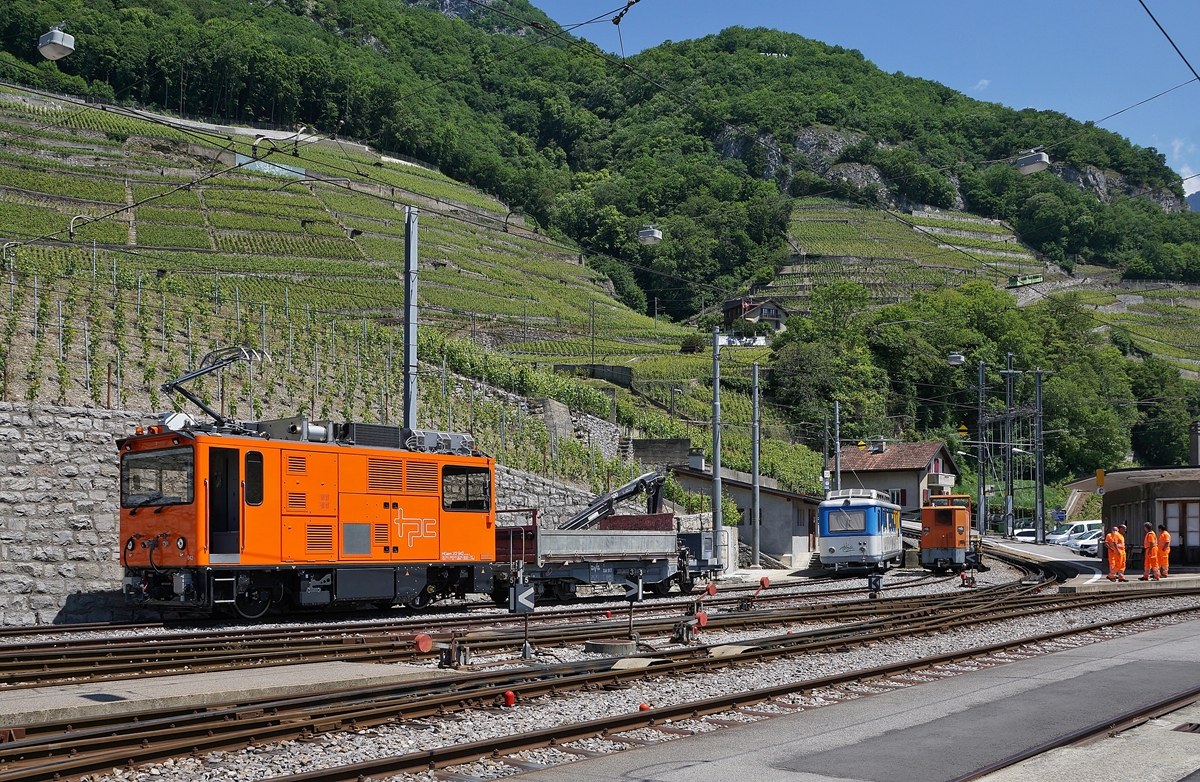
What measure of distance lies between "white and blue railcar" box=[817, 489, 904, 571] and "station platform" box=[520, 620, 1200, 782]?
23383 mm

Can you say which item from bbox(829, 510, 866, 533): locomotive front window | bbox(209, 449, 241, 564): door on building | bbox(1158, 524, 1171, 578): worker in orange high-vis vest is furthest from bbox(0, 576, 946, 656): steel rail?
bbox(1158, 524, 1171, 578): worker in orange high-vis vest

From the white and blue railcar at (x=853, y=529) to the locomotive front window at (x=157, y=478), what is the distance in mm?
24622

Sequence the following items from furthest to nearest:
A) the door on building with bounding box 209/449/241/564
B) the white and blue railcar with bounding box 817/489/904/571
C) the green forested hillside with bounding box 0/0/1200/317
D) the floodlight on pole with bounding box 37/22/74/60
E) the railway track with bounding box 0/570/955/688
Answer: the green forested hillside with bounding box 0/0/1200/317
the white and blue railcar with bounding box 817/489/904/571
the door on building with bounding box 209/449/241/564
the floodlight on pole with bounding box 37/22/74/60
the railway track with bounding box 0/570/955/688

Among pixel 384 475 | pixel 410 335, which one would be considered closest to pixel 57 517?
pixel 384 475

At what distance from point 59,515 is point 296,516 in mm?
5028

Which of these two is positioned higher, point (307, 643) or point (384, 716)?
point (384, 716)

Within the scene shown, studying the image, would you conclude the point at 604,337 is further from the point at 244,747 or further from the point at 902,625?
the point at 244,747

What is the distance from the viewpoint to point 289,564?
18797mm

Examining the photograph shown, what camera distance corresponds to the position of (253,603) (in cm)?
1903

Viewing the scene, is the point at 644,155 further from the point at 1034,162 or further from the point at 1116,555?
the point at 1034,162

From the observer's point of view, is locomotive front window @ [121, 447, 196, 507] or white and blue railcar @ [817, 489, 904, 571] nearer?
locomotive front window @ [121, 447, 196, 507]

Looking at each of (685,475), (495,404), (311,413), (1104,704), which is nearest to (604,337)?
(685,475)

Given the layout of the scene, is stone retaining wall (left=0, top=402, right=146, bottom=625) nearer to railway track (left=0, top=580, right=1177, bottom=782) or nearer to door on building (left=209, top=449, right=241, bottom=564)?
door on building (left=209, top=449, right=241, bottom=564)

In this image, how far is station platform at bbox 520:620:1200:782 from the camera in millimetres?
8273
